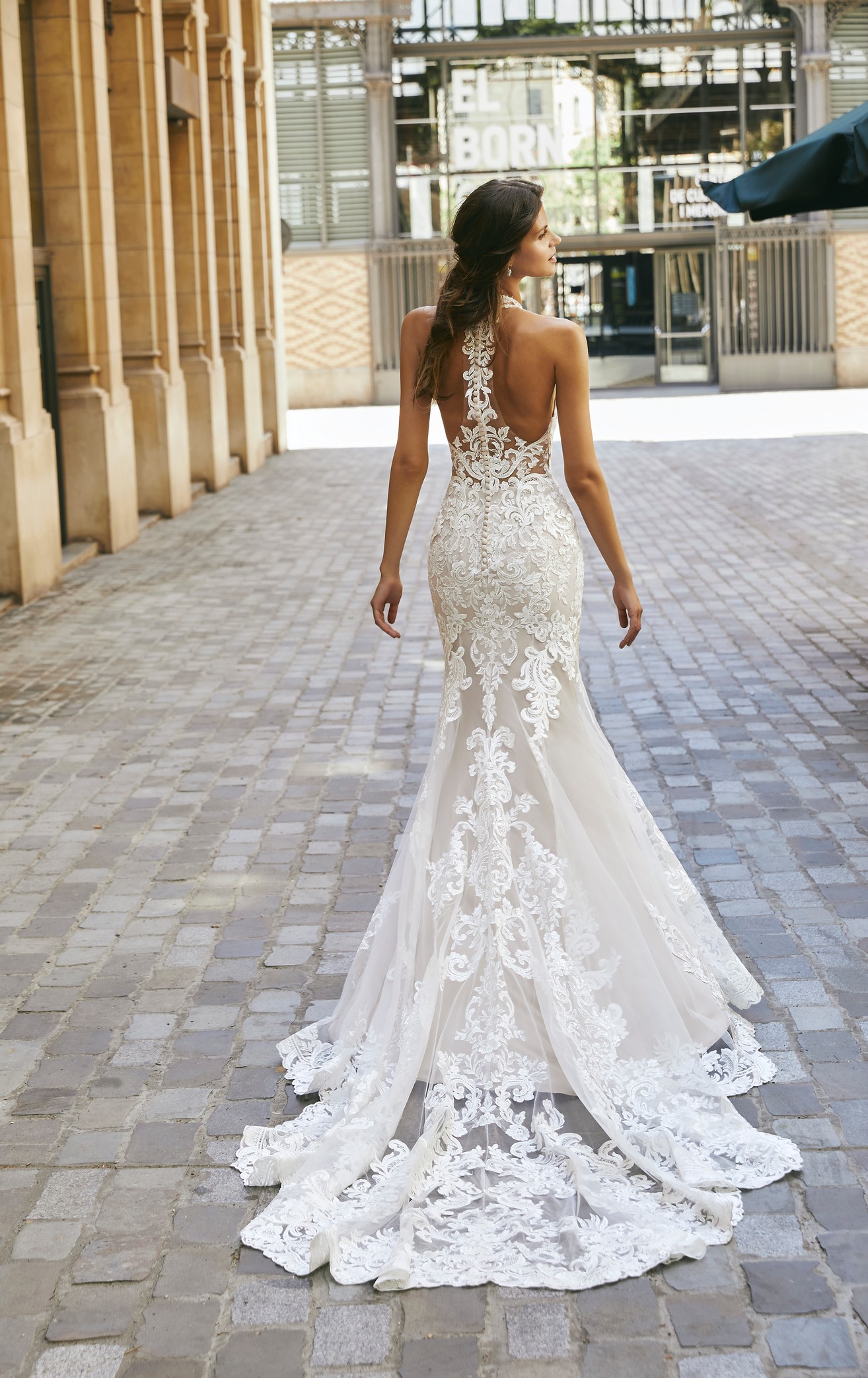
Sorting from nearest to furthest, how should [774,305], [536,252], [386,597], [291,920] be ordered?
[536,252]
[386,597]
[291,920]
[774,305]

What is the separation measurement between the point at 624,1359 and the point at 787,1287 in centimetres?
38

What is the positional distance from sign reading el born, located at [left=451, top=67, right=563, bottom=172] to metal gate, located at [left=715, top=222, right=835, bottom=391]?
4353mm

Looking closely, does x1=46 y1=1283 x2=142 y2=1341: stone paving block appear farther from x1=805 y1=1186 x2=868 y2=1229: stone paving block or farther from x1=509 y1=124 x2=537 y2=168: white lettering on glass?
x1=509 y1=124 x2=537 y2=168: white lettering on glass

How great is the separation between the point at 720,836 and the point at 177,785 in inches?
92.1

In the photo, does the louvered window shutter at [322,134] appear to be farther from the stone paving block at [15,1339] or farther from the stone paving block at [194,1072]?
the stone paving block at [15,1339]

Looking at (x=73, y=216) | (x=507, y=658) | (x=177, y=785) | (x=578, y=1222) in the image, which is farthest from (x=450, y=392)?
(x=73, y=216)

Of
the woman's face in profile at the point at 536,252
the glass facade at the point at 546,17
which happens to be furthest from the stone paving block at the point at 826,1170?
the glass facade at the point at 546,17

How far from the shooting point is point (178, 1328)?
9.73 feet

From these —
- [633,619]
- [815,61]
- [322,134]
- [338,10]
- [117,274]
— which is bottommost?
[633,619]

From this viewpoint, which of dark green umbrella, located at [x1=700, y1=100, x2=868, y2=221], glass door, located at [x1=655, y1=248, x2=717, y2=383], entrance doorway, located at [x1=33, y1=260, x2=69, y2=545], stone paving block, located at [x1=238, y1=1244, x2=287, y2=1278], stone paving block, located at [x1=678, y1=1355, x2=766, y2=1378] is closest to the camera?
stone paving block, located at [x1=678, y1=1355, x2=766, y2=1378]

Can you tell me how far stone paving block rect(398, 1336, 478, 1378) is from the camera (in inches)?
111

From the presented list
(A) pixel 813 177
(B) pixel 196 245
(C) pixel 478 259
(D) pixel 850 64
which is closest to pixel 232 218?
(B) pixel 196 245

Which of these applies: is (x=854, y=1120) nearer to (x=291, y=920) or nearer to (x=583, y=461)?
(x=583, y=461)

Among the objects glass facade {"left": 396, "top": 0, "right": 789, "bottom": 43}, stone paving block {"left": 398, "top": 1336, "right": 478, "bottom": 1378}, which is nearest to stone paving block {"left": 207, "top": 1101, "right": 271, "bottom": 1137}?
stone paving block {"left": 398, "top": 1336, "right": 478, "bottom": 1378}
